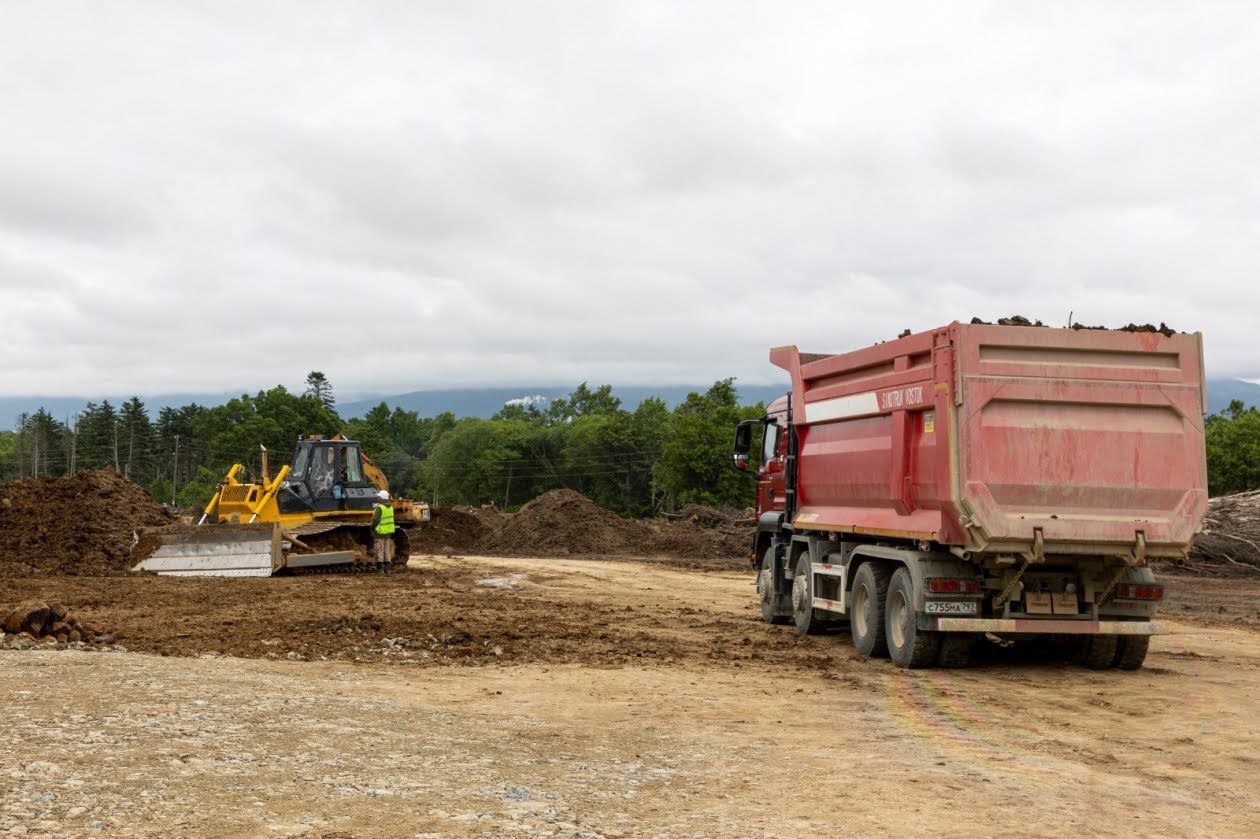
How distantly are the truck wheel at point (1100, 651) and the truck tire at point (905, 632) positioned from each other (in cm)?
180

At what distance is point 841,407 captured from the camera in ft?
48.8

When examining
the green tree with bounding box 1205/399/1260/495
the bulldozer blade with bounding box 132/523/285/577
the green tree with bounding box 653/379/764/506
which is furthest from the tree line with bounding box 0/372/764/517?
the bulldozer blade with bounding box 132/523/285/577

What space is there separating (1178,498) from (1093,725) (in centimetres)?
315

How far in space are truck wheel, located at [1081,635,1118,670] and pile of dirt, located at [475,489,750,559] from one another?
86.6ft

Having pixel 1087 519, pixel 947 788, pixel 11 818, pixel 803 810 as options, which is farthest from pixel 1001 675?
pixel 11 818

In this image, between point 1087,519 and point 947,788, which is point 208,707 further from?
point 1087,519

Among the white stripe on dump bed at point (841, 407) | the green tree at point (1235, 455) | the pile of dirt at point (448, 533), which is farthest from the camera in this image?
the green tree at point (1235, 455)

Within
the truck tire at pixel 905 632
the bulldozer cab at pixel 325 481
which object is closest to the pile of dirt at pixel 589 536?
the bulldozer cab at pixel 325 481

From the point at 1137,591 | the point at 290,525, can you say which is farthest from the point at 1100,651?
the point at 290,525

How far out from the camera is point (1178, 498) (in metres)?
12.1

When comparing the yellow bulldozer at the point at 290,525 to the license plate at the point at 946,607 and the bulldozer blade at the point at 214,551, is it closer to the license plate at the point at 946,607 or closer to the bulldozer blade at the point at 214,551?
the bulldozer blade at the point at 214,551

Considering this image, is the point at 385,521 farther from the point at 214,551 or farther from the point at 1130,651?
the point at 1130,651

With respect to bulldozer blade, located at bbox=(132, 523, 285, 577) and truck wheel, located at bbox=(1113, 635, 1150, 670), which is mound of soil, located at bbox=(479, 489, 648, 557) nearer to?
bulldozer blade, located at bbox=(132, 523, 285, 577)

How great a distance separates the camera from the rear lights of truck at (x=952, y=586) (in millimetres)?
12391
